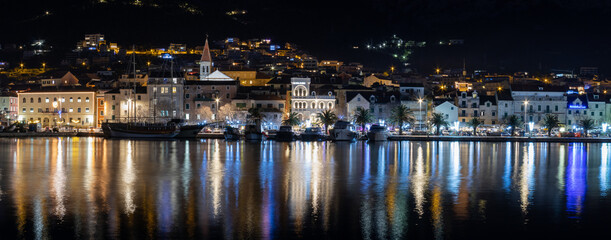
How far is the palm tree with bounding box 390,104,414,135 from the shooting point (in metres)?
65.3

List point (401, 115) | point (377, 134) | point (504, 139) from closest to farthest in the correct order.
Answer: point (377, 134), point (504, 139), point (401, 115)

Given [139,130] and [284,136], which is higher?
[139,130]

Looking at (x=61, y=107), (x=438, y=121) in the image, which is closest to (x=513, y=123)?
(x=438, y=121)

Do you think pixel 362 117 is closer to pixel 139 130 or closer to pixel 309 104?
pixel 309 104

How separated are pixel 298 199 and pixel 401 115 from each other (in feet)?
151

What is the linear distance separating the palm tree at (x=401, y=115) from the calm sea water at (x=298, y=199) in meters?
30.7

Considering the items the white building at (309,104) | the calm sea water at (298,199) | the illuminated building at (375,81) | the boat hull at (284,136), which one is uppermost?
the illuminated building at (375,81)

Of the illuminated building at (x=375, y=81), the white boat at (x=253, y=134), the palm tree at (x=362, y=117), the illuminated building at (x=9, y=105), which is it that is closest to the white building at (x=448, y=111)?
the palm tree at (x=362, y=117)

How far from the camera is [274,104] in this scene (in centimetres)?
7412

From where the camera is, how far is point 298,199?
20.0 m

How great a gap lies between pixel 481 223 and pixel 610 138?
53495 mm

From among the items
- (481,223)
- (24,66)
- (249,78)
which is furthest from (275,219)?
(24,66)

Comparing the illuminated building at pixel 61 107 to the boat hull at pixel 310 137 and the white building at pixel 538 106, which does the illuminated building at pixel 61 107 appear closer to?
the boat hull at pixel 310 137

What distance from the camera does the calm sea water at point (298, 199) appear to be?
15.4 meters
